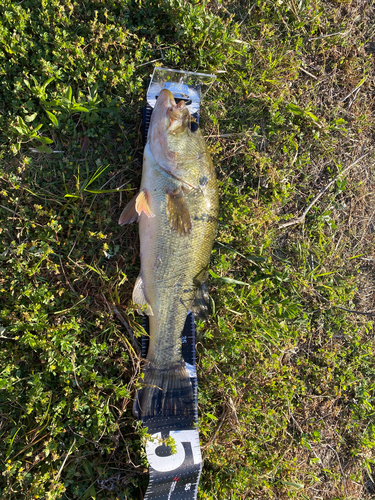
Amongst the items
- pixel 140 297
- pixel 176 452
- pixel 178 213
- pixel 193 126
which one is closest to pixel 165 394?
pixel 176 452

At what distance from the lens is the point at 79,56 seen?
3064mm

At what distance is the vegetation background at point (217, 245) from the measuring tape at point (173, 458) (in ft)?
0.48

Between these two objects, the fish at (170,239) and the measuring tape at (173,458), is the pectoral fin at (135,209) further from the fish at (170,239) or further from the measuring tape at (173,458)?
the measuring tape at (173,458)

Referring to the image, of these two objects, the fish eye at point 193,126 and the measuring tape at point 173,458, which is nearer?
the measuring tape at point 173,458

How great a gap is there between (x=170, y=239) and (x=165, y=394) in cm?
143

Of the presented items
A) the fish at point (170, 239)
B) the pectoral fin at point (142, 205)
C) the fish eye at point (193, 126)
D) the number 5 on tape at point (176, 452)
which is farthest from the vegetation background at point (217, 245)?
the fish eye at point (193, 126)

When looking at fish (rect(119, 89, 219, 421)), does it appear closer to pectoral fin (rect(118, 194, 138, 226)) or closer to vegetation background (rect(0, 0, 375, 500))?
pectoral fin (rect(118, 194, 138, 226))

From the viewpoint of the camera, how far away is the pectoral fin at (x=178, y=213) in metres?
2.90

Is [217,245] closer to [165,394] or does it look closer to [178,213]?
[178,213]

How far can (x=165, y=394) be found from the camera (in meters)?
3.05

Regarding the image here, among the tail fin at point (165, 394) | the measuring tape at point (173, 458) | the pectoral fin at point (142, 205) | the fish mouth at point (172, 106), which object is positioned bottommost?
the measuring tape at point (173, 458)

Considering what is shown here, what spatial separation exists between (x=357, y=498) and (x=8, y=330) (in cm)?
428

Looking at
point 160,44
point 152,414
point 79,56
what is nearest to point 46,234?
point 79,56

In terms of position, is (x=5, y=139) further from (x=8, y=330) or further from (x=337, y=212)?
(x=337, y=212)
